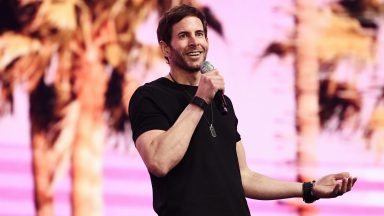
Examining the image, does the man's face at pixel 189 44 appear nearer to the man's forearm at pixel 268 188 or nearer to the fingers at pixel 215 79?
the fingers at pixel 215 79

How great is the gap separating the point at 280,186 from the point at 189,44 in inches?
18.2

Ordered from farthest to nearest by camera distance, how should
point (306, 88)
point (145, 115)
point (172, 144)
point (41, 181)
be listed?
point (306, 88) → point (41, 181) → point (145, 115) → point (172, 144)

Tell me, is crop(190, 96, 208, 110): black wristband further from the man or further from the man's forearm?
the man's forearm

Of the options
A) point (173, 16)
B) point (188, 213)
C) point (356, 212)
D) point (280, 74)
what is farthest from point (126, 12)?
point (188, 213)

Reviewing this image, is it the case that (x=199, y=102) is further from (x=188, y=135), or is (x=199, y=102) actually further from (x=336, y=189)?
(x=336, y=189)

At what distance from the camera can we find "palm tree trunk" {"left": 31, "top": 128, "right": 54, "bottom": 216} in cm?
352

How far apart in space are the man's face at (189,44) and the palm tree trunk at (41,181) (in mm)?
1823

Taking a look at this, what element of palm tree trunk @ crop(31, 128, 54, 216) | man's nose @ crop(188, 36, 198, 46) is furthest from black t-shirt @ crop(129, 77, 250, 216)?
palm tree trunk @ crop(31, 128, 54, 216)

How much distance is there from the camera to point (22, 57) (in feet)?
11.8

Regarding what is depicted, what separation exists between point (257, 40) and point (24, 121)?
1148mm

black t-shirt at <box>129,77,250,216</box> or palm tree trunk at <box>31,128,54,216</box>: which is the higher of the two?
black t-shirt at <box>129,77,250,216</box>

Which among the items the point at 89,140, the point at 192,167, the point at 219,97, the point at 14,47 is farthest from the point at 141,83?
the point at 192,167

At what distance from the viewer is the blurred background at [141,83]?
3535 mm

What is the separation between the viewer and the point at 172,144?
1.65m
